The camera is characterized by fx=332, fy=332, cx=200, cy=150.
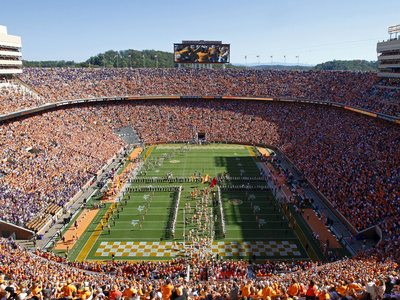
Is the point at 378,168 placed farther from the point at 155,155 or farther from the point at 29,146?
the point at 29,146

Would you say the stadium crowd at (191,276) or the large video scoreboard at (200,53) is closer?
the stadium crowd at (191,276)

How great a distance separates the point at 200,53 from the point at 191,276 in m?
49.5

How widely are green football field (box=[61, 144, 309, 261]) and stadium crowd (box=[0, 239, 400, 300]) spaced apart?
2.06 meters

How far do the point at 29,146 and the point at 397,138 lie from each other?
37.1m

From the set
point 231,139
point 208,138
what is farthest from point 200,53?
point 231,139

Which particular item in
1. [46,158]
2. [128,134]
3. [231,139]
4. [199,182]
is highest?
[46,158]

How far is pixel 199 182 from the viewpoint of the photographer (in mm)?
35188

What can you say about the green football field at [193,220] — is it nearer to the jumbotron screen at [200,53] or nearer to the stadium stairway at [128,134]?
the stadium stairway at [128,134]

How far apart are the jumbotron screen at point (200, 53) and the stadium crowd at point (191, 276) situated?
46928 mm

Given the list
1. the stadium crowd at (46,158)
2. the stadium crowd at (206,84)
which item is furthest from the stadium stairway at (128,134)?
the stadium crowd at (206,84)

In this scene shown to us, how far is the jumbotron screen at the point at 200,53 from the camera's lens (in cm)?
6131

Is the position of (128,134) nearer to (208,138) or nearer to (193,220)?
(208,138)

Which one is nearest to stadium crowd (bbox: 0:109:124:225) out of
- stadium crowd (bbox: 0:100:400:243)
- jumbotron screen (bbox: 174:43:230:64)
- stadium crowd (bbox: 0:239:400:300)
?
stadium crowd (bbox: 0:100:400:243)

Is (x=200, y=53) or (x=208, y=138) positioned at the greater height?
(x=200, y=53)
